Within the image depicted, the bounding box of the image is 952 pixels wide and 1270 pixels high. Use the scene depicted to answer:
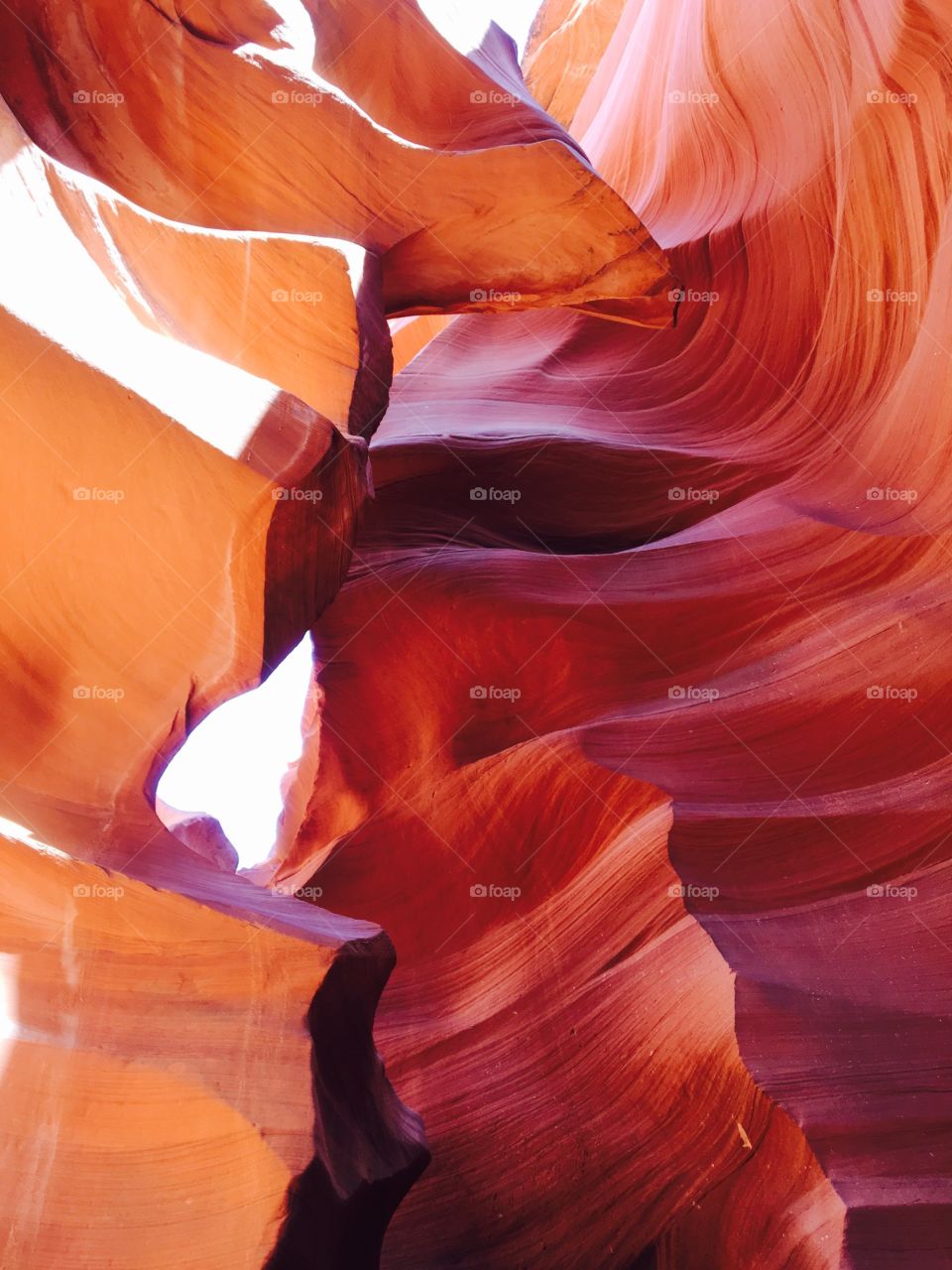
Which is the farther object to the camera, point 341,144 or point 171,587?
point 341,144

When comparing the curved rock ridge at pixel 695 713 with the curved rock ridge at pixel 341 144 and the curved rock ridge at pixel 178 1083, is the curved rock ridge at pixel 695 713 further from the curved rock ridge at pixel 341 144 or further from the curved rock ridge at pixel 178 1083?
the curved rock ridge at pixel 341 144

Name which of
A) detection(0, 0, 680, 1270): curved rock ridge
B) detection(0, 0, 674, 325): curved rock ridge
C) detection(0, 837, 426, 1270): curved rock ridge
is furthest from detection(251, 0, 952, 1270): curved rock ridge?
detection(0, 0, 674, 325): curved rock ridge

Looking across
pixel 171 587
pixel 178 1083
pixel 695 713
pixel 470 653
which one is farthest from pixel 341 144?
pixel 178 1083

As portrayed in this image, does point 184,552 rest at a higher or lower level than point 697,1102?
higher

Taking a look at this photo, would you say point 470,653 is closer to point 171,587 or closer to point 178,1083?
point 171,587

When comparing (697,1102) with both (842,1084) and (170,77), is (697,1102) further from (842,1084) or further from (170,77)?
(170,77)

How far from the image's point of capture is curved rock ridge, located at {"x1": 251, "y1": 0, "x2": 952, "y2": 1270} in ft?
13.3

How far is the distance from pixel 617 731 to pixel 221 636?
7.10 ft

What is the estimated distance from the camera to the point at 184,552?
3697mm

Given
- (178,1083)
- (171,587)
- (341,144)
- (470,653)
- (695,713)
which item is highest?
(341,144)

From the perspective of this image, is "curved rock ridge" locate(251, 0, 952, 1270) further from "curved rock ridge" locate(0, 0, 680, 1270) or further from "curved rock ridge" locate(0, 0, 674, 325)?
"curved rock ridge" locate(0, 0, 674, 325)

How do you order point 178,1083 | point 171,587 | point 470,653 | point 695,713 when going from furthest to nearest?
point 470,653
point 695,713
point 171,587
point 178,1083

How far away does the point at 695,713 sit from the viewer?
5.32 m

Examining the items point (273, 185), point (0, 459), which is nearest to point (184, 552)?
point (0, 459)
